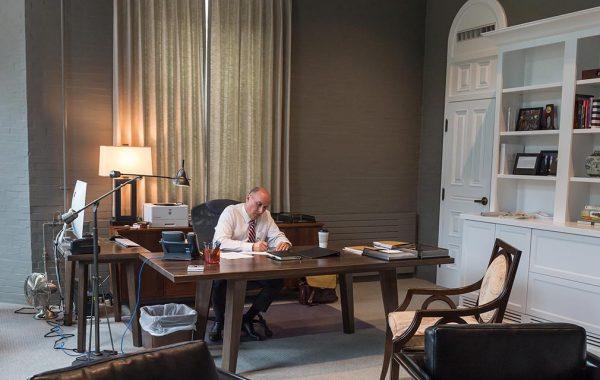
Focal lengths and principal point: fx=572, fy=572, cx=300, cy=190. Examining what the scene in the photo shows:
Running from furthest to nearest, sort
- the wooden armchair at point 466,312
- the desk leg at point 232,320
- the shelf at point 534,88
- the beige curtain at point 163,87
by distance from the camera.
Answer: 1. the beige curtain at point 163,87
2. the shelf at point 534,88
3. the desk leg at point 232,320
4. the wooden armchair at point 466,312

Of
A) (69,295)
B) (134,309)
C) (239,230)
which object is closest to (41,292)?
(69,295)

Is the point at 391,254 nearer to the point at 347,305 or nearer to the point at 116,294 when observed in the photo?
the point at 347,305

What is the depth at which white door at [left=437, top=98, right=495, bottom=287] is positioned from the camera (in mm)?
5773

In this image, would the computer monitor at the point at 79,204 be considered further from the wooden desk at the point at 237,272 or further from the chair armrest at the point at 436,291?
the chair armrest at the point at 436,291

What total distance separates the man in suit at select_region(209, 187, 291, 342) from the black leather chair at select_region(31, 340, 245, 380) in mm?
2070

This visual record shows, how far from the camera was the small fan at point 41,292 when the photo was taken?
4.64 metres

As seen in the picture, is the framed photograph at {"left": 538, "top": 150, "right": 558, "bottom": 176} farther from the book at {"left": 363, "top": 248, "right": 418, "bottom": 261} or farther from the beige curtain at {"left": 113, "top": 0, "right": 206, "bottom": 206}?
the beige curtain at {"left": 113, "top": 0, "right": 206, "bottom": 206}

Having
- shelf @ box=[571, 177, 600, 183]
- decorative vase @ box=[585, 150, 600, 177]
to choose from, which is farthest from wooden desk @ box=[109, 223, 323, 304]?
decorative vase @ box=[585, 150, 600, 177]

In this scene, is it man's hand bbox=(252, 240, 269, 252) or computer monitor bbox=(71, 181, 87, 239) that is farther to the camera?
man's hand bbox=(252, 240, 269, 252)

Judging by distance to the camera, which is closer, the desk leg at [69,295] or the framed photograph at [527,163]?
the desk leg at [69,295]

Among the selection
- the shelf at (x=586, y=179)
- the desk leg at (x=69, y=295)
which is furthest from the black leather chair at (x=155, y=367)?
the shelf at (x=586, y=179)

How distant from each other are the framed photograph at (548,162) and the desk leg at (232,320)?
2.92 meters

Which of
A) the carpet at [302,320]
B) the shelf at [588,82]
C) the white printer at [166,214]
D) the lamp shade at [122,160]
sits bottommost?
the carpet at [302,320]

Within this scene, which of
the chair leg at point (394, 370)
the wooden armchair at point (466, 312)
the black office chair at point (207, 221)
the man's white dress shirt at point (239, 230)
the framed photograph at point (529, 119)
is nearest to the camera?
the wooden armchair at point (466, 312)
